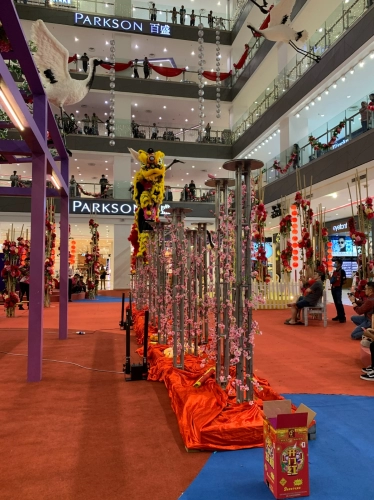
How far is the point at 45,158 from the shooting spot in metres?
4.36

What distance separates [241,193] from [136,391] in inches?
84.0

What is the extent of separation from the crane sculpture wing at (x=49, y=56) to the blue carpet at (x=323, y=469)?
222 inches

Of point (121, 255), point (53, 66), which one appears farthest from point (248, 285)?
point (121, 255)

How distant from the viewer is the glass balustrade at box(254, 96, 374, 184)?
33.3 ft

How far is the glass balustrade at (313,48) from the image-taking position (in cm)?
1053

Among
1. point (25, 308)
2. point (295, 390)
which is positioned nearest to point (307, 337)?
point (295, 390)

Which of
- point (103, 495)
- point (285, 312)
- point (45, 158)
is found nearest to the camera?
point (103, 495)

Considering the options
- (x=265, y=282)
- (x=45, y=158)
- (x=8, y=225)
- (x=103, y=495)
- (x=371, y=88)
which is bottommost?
(x=103, y=495)

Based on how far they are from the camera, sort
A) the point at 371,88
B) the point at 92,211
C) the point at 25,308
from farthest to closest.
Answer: the point at 92,211, the point at 371,88, the point at 25,308

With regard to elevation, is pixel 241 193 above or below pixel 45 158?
below

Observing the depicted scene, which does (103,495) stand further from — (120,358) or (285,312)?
(285,312)

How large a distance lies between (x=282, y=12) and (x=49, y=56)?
17.8ft

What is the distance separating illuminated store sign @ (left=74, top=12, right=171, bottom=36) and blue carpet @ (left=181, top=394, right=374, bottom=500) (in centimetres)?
2072

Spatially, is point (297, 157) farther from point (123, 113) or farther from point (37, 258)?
point (37, 258)
